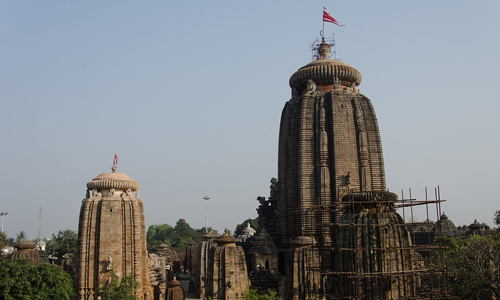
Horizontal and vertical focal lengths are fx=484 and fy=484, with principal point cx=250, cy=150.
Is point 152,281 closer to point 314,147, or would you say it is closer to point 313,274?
point 313,274

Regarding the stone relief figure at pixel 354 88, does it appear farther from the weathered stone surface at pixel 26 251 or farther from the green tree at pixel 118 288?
the weathered stone surface at pixel 26 251

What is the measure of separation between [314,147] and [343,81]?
23.5ft

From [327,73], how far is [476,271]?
2094 cm

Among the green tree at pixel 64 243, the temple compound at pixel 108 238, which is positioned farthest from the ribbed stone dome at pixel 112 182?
the green tree at pixel 64 243

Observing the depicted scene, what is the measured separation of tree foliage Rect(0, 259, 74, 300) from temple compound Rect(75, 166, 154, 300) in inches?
50.1

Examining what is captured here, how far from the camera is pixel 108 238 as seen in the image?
83.5ft

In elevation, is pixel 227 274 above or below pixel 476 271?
below

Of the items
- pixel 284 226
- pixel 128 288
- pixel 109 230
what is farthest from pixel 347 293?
pixel 284 226

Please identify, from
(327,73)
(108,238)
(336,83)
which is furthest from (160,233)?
(108,238)

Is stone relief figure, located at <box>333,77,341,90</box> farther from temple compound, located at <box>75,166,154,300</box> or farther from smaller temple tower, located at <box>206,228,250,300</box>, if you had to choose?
temple compound, located at <box>75,166,154,300</box>

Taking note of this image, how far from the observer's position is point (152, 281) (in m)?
29.2

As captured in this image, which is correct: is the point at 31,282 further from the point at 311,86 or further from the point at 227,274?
the point at 311,86

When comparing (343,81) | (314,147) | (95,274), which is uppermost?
(343,81)

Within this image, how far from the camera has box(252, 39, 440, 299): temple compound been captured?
28188 millimetres
